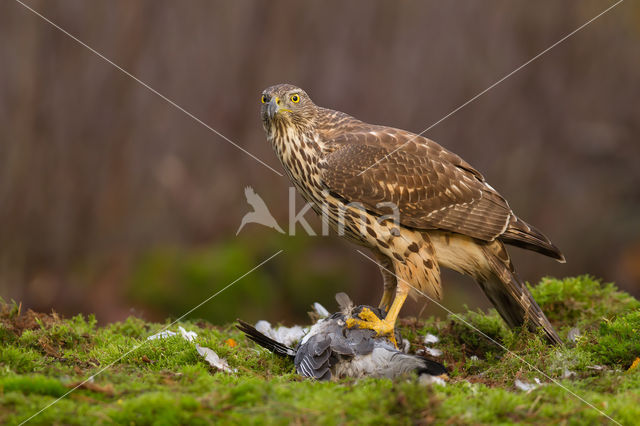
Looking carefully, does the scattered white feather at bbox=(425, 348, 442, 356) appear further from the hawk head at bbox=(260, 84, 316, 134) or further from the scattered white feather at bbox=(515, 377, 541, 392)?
the hawk head at bbox=(260, 84, 316, 134)

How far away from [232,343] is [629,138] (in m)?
7.05

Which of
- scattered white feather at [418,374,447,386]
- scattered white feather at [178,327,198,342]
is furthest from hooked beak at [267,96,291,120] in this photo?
scattered white feather at [418,374,447,386]

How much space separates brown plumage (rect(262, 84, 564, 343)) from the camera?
4.76 m

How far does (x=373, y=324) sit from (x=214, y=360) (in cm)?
107

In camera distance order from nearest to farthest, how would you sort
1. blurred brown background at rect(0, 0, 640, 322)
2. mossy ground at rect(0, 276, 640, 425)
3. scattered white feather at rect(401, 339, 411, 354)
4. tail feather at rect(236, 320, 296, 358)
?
1. mossy ground at rect(0, 276, 640, 425)
2. tail feather at rect(236, 320, 296, 358)
3. scattered white feather at rect(401, 339, 411, 354)
4. blurred brown background at rect(0, 0, 640, 322)

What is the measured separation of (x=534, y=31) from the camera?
363 inches

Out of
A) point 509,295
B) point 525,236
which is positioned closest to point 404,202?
point 525,236

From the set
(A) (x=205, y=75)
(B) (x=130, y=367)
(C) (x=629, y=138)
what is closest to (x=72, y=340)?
(B) (x=130, y=367)

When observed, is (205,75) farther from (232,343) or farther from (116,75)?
(232,343)

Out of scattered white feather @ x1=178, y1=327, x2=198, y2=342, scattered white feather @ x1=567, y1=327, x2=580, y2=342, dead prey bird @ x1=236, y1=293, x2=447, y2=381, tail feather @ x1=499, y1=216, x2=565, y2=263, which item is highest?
tail feather @ x1=499, y1=216, x2=565, y2=263

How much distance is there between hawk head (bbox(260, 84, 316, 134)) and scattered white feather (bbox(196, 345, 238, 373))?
5.72ft

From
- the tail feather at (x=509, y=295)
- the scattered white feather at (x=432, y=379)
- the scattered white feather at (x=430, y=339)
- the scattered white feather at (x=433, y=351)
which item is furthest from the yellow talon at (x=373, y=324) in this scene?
the tail feather at (x=509, y=295)

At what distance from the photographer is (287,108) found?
16.5 ft

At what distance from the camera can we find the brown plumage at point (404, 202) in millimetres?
4758
